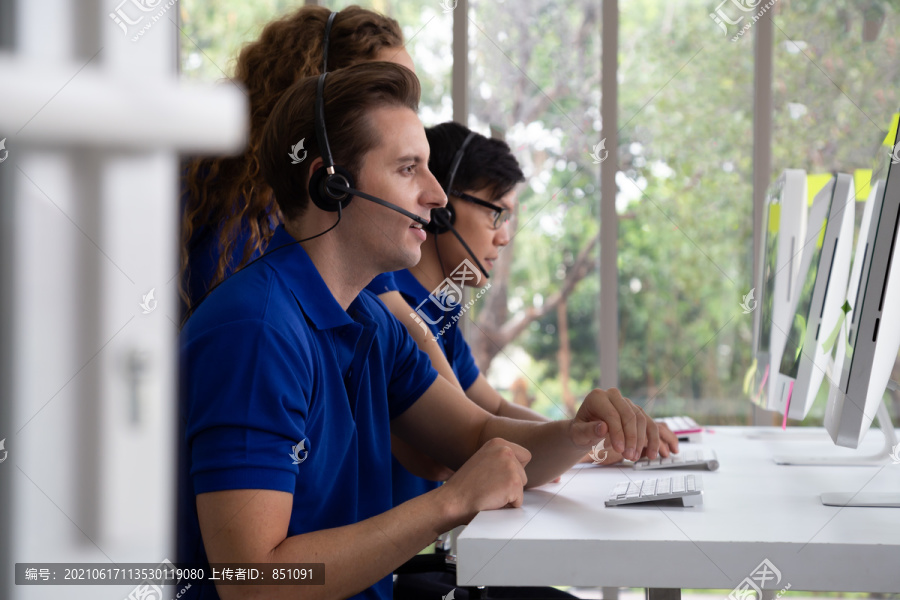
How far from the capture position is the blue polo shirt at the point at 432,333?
1.33m

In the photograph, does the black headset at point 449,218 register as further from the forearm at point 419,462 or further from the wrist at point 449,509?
the wrist at point 449,509

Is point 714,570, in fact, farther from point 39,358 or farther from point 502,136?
point 502,136

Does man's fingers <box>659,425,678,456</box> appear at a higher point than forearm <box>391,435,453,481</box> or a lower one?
higher

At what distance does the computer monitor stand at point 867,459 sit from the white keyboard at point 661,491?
36cm

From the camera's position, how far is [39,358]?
1.02 m

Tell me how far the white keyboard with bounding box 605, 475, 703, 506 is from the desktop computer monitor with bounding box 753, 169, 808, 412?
0.49 meters

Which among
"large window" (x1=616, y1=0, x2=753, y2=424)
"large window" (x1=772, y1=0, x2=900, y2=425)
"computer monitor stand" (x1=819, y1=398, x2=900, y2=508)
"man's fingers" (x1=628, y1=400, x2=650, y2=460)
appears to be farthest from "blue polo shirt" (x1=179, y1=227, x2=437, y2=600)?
"large window" (x1=772, y1=0, x2=900, y2=425)

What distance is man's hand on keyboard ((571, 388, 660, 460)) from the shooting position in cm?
103

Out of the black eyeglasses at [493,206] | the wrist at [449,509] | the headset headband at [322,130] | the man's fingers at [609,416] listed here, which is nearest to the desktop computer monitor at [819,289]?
the man's fingers at [609,416]

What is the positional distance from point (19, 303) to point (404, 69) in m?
0.61

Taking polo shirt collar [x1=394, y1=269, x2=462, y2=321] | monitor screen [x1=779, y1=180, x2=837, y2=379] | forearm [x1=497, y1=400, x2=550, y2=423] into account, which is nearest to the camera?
monitor screen [x1=779, y1=180, x2=837, y2=379]

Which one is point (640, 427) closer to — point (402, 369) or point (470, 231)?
point (402, 369)

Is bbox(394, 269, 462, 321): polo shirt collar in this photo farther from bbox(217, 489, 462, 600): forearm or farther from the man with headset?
bbox(217, 489, 462, 600): forearm

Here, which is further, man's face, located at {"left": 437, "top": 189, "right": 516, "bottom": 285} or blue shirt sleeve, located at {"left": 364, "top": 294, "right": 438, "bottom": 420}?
man's face, located at {"left": 437, "top": 189, "right": 516, "bottom": 285}
